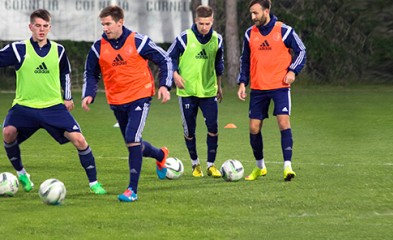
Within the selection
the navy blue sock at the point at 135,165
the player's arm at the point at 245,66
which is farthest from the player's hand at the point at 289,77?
the navy blue sock at the point at 135,165

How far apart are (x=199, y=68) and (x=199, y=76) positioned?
141 mm

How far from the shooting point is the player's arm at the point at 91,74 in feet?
38.0

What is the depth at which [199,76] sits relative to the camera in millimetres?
13461

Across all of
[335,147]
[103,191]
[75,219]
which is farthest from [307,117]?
[75,219]

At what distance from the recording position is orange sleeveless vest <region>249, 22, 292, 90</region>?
12891 mm

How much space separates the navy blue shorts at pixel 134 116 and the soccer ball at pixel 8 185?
3.94ft

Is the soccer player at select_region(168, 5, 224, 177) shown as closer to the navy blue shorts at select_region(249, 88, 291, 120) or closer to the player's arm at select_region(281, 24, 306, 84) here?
the navy blue shorts at select_region(249, 88, 291, 120)

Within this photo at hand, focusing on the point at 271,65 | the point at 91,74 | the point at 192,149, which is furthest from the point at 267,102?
the point at 91,74

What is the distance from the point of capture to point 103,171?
14039mm

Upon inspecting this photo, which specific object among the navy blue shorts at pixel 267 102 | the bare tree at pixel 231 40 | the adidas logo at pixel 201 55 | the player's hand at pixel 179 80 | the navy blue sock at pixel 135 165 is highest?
the adidas logo at pixel 201 55

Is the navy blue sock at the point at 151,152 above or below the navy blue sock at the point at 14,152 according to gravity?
below

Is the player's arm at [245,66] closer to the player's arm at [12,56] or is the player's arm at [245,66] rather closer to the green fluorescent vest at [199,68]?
the green fluorescent vest at [199,68]

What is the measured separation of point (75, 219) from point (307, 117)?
13.9 meters

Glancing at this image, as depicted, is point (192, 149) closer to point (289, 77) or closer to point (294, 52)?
point (289, 77)
